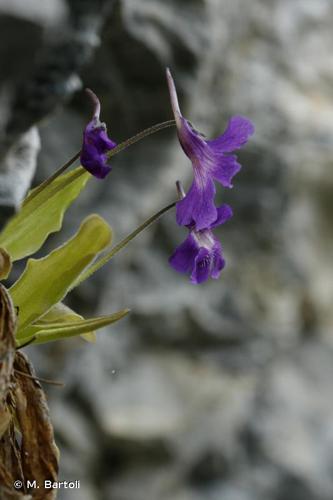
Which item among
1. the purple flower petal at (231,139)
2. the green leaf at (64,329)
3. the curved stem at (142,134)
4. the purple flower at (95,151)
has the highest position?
the purple flower at (95,151)

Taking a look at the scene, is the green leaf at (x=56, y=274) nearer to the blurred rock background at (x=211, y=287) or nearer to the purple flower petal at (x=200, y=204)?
the purple flower petal at (x=200, y=204)

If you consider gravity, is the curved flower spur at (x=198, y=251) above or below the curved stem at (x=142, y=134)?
below

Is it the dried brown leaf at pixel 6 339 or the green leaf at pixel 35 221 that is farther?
the green leaf at pixel 35 221

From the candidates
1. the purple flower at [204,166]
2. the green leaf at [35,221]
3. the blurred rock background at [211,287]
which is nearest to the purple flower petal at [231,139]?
the purple flower at [204,166]

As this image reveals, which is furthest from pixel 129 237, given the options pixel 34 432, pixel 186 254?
pixel 34 432

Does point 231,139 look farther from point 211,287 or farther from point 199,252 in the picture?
point 211,287

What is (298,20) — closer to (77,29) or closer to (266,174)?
(266,174)

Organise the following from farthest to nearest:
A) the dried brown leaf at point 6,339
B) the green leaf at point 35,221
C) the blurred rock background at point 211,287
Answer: the blurred rock background at point 211,287 → the green leaf at point 35,221 → the dried brown leaf at point 6,339
